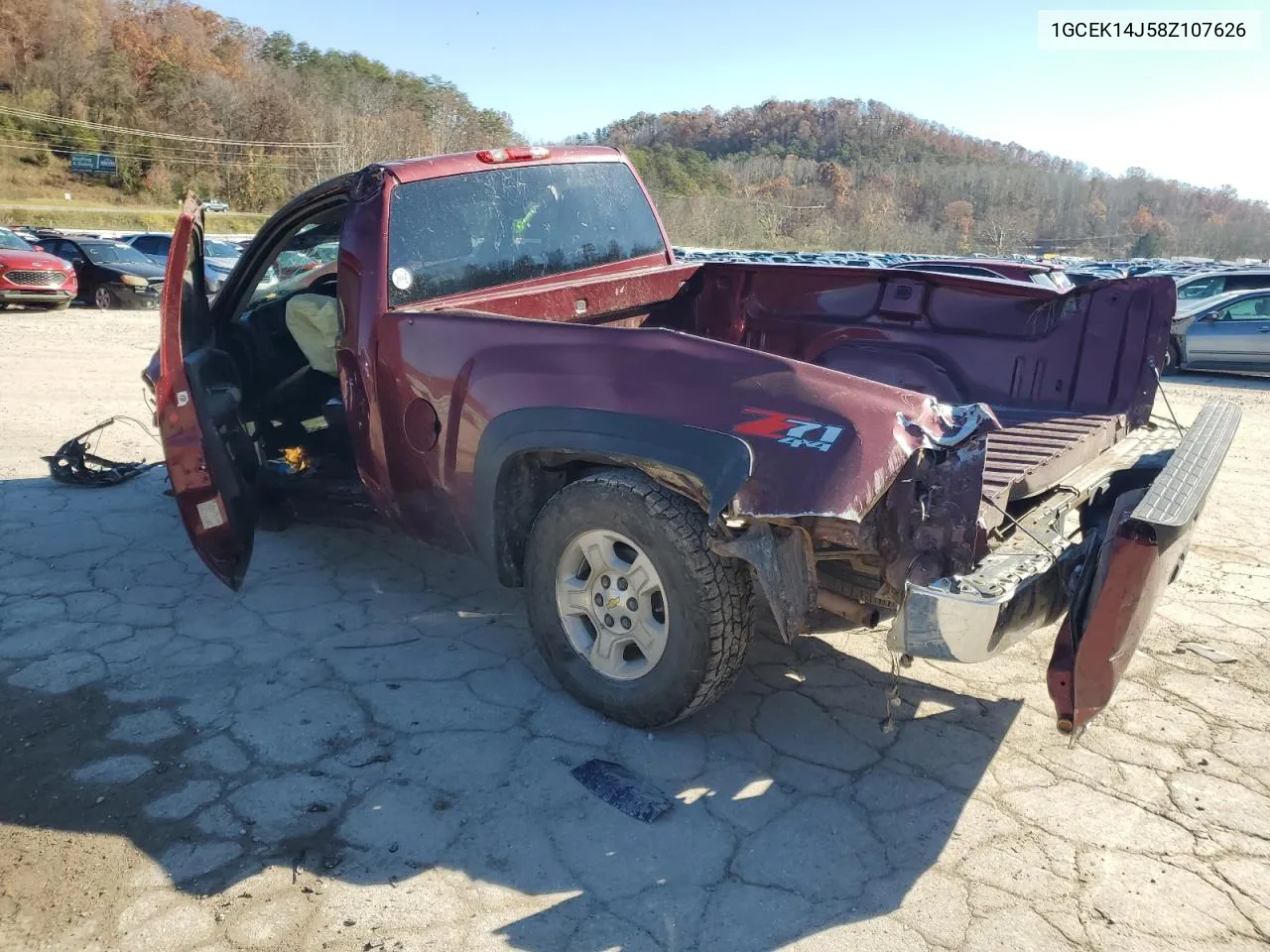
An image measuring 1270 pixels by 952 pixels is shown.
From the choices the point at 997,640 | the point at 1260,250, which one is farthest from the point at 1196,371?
the point at 1260,250

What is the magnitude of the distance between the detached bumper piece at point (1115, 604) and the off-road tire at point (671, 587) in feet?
3.13

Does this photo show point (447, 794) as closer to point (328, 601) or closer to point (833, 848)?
point (833, 848)

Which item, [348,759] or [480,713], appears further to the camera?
[480,713]

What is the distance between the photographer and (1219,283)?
16.1 m

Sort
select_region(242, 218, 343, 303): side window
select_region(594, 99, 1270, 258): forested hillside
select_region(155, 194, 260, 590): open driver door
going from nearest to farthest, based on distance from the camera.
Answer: select_region(155, 194, 260, 590): open driver door < select_region(242, 218, 343, 303): side window < select_region(594, 99, 1270, 258): forested hillside

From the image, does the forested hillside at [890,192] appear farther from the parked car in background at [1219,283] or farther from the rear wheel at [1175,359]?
the rear wheel at [1175,359]

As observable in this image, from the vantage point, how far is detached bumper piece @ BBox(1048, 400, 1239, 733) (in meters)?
2.36

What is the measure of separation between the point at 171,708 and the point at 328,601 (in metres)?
1.05

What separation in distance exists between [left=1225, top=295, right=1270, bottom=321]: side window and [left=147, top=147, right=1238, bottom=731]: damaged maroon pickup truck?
12392 millimetres

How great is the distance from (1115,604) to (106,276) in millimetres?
20353

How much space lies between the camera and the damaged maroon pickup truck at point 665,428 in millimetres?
2539

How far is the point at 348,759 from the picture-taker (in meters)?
3.11

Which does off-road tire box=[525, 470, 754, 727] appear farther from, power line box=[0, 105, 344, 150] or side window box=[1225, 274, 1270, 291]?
power line box=[0, 105, 344, 150]

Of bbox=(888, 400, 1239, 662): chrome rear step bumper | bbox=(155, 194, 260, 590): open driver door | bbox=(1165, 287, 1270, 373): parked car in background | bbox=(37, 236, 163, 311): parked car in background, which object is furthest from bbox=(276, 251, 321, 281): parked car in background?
bbox=(37, 236, 163, 311): parked car in background
